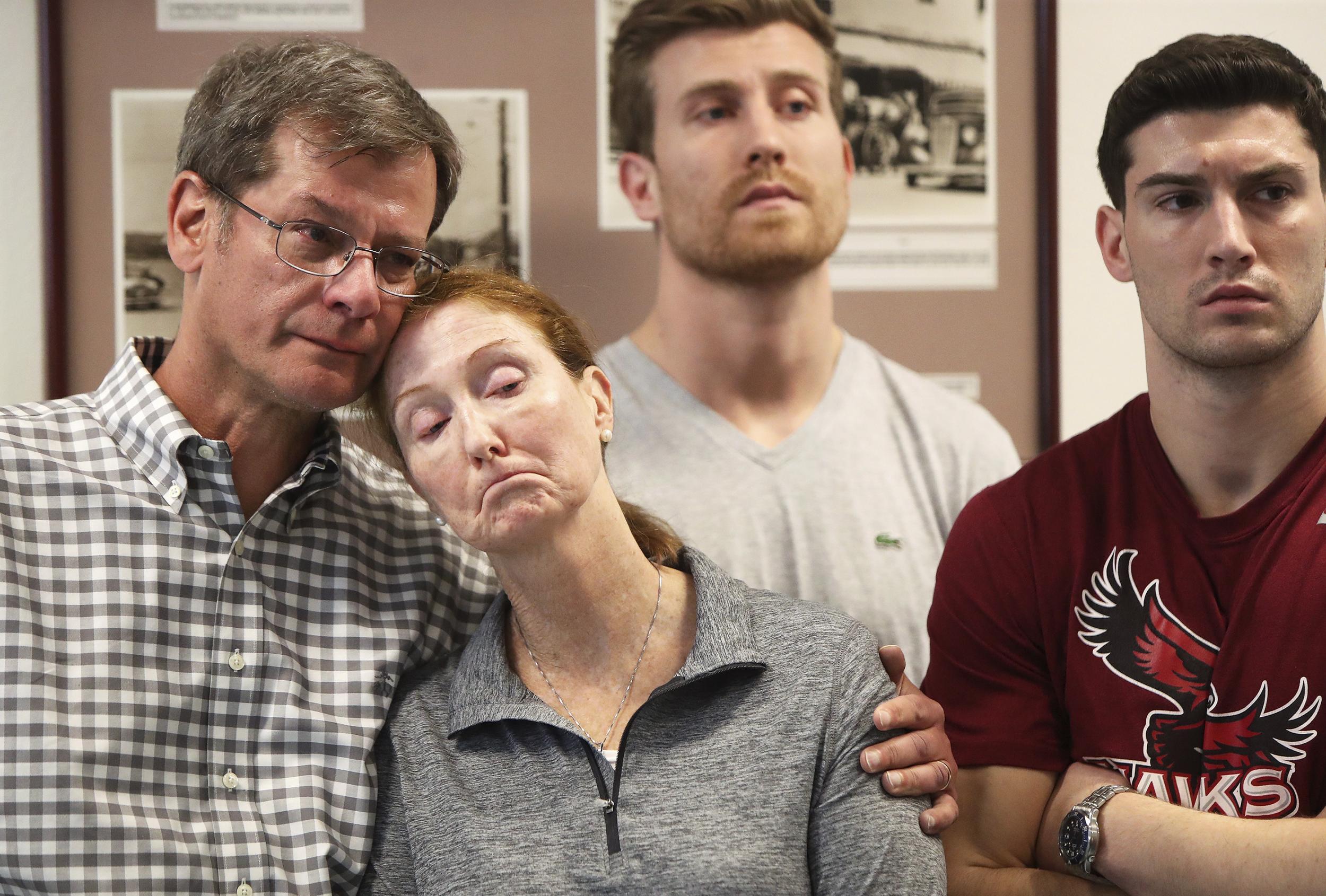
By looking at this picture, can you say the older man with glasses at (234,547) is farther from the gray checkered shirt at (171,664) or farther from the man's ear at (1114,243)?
the man's ear at (1114,243)

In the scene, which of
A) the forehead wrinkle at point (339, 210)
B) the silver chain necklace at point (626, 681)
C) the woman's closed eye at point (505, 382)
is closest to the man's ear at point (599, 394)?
the woman's closed eye at point (505, 382)

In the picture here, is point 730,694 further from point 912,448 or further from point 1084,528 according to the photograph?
point 912,448

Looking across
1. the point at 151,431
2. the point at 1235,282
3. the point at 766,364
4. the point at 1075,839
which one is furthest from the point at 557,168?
the point at 1075,839

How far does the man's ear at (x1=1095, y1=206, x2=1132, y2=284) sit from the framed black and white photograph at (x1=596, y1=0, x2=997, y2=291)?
0.55m

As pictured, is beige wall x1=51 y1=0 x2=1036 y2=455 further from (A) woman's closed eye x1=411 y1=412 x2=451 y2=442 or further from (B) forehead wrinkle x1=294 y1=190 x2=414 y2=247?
(A) woman's closed eye x1=411 y1=412 x2=451 y2=442

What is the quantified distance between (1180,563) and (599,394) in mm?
872

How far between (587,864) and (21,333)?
163cm

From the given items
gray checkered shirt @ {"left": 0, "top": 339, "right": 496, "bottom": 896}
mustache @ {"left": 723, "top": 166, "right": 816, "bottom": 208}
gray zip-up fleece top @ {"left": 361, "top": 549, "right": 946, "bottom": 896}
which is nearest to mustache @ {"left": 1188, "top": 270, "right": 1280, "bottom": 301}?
gray zip-up fleece top @ {"left": 361, "top": 549, "right": 946, "bottom": 896}

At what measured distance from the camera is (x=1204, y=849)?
1488 mm

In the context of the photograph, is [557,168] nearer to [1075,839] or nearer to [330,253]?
[330,253]

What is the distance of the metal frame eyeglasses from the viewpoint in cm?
165

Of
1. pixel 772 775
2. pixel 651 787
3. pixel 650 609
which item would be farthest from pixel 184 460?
pixel 772 775

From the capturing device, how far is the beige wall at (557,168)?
7.70ft

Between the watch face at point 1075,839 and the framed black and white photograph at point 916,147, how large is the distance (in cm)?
119
